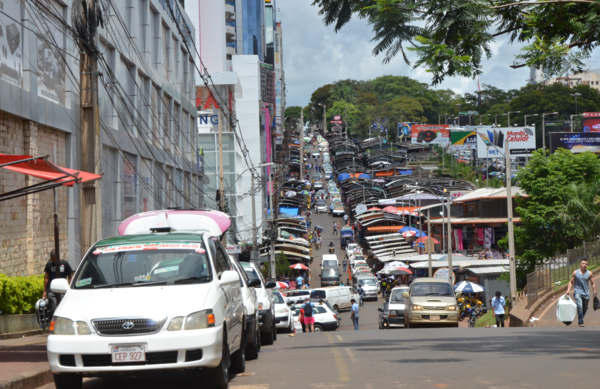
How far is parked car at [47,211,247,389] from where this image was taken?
7.56m

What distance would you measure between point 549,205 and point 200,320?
42.0m

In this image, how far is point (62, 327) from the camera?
7695mm

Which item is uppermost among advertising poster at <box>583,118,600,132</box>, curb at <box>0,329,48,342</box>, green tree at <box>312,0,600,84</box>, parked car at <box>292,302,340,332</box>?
advertising poster at <box>583,118,600,132</box>

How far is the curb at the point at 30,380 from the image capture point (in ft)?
26.4

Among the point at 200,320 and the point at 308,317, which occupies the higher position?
A: the point at 200,320

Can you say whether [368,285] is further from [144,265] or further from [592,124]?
[592,124]

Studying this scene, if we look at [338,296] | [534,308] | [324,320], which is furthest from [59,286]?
[338,296]

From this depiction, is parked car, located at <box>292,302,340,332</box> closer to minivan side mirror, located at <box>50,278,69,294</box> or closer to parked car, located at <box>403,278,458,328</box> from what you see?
parked car, located at <box>403,278,458,328</box>

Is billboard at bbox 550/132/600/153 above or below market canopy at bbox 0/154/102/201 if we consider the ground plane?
above

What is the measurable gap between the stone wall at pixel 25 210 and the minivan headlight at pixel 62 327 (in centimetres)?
1013

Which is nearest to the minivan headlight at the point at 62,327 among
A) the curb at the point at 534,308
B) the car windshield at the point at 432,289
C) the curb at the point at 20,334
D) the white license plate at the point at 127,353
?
the white license plate at the point at 127,353

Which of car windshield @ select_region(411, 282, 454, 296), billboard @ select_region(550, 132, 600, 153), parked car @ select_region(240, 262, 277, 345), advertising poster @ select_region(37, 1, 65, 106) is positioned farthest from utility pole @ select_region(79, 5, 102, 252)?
billboard @ select_region(550, 132, 600, 153)

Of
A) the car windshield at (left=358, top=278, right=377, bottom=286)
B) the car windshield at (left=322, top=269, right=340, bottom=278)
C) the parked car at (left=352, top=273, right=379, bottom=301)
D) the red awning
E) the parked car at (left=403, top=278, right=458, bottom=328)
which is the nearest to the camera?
the red awning

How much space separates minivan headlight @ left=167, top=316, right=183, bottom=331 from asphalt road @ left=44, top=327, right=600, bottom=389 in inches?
58.4
